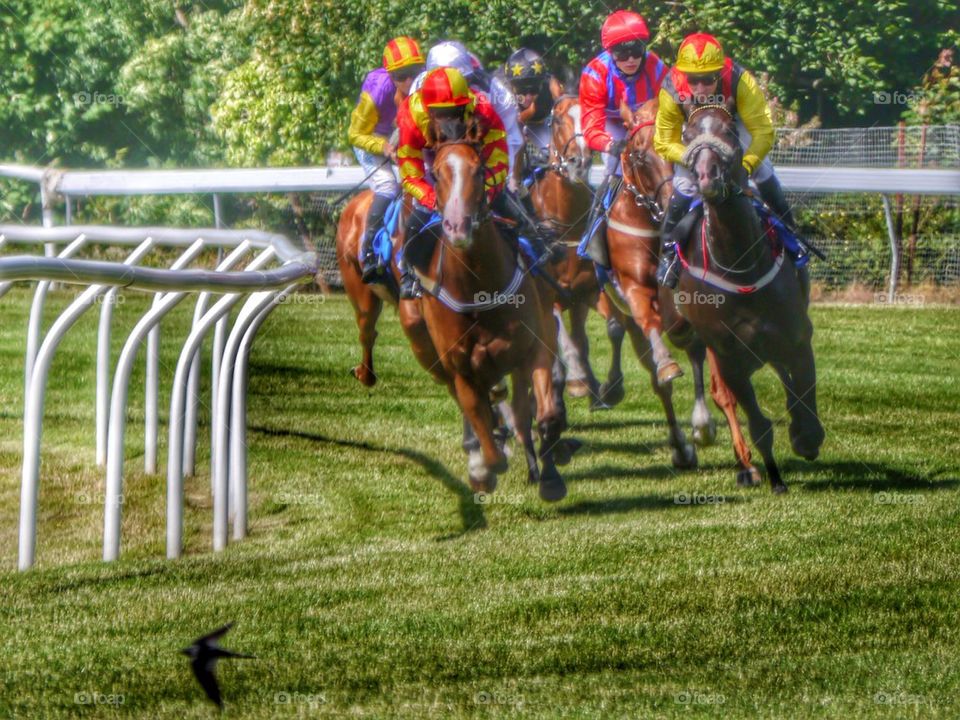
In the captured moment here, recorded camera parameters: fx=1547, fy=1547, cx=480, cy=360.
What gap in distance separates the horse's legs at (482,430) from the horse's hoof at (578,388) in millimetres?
2481

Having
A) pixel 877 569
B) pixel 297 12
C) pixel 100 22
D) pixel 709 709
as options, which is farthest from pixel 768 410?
pixel 100 22

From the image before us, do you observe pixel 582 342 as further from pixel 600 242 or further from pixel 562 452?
pixel 562 452

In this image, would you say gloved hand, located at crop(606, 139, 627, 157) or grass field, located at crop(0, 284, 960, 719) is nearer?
grass field, located at crop(0, 284, 960, 719)

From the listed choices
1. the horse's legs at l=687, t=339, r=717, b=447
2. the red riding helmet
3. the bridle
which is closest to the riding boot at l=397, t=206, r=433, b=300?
the bridle

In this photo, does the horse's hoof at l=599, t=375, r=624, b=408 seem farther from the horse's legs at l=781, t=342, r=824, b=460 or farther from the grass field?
the horse's legs at l=781, t=342, r=824, b=460

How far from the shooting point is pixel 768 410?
978cm

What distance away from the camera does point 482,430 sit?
6.42 metres

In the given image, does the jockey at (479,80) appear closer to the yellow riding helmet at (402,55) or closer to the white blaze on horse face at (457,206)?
the yellow riding helmet at (402,55)

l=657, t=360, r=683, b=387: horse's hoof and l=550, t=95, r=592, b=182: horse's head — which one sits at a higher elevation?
l=550, t=95, r=592, b=182: horse's head

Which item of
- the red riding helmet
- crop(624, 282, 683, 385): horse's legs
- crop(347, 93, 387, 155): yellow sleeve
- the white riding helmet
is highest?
the red riding helmet

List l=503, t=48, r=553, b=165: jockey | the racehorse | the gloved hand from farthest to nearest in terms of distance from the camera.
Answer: l=503, t=48, r=553, b=165: jockey → the gloved hand → the racehorse

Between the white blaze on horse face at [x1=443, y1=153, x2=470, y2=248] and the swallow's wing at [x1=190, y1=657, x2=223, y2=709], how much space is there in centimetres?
248

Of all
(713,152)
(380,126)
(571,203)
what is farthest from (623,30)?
(713,152)

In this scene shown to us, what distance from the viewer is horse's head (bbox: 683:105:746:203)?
6105 mm
